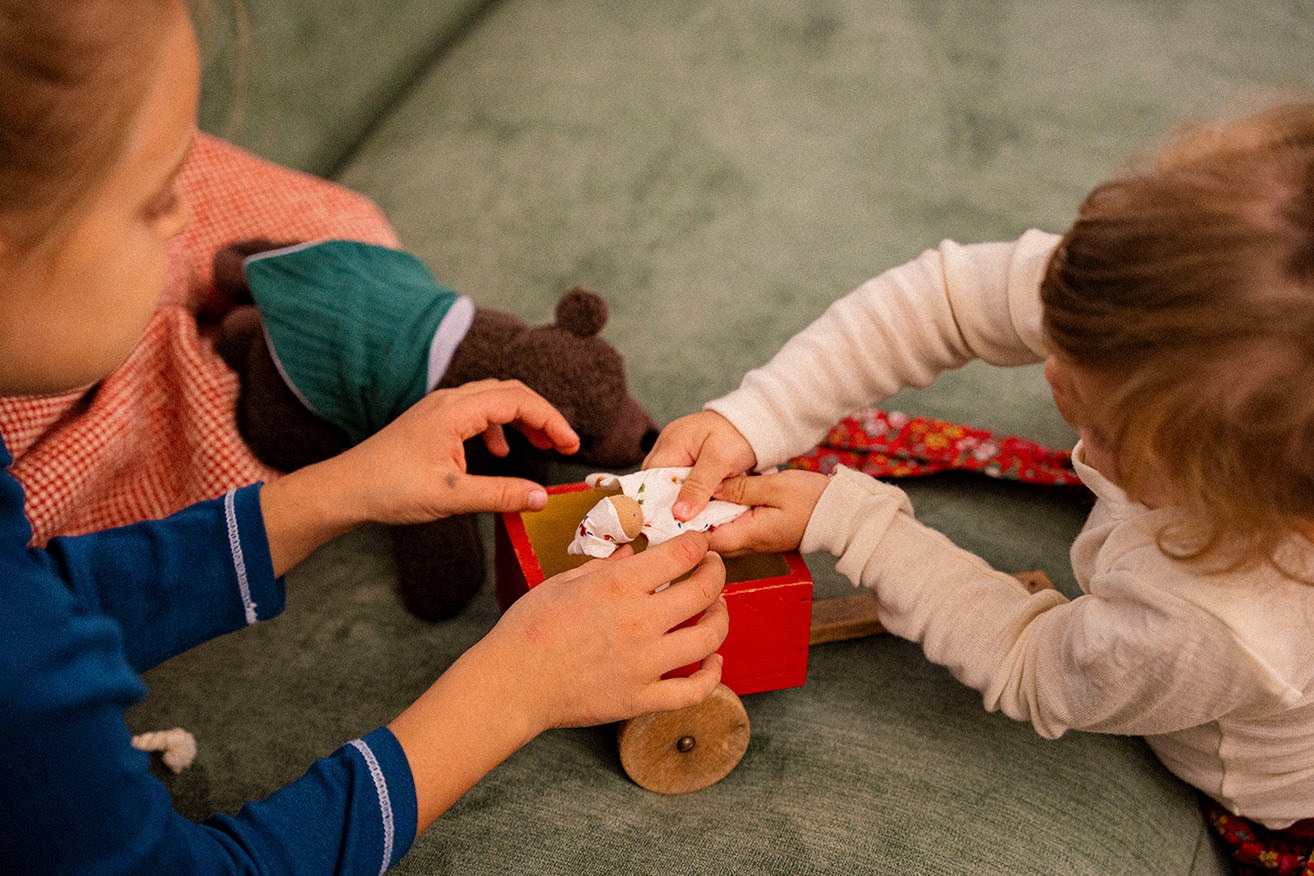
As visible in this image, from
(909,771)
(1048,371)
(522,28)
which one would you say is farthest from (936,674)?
(522,28)

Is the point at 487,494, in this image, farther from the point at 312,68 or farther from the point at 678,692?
the point at 312,68

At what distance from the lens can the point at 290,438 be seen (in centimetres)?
102

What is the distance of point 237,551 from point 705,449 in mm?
382

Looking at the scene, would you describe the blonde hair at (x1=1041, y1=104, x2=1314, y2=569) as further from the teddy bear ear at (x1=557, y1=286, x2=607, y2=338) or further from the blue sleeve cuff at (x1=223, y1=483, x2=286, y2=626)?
the blue sleeve cuff at (x1=223, y1=483, x2=286, y2=626)

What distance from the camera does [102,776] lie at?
0.55m

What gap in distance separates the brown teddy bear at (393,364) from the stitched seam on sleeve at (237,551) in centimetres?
15

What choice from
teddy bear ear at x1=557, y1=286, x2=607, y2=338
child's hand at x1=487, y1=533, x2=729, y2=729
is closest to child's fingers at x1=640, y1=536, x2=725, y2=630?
child's hand at x1=487, y1=533, x2=729, y2=729

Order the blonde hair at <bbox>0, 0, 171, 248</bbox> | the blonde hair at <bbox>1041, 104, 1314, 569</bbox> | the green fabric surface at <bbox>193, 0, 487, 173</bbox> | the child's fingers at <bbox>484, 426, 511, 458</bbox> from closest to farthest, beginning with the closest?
the blonde hair at <bbox>0, 0, 171, 248</bbox> < the blonde hair at <bbox>1041, 104, 1314, 569</bbox> < the child's fingers at <bbox>484, 426, 511, 458</bbox> < the green fabric surface at <bbox>193, 0, 487, 173</bbox>

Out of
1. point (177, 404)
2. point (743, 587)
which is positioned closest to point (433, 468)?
point (743, 587)

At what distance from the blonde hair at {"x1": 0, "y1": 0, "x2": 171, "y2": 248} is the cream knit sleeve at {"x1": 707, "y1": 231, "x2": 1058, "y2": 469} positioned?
→ 0.55 meters

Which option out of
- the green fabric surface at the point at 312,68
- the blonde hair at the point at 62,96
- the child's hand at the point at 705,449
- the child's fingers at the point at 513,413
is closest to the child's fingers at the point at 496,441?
the child's fingers at the point at 513,413

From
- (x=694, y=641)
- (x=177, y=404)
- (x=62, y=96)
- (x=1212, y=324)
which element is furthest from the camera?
(x=177, y=404)

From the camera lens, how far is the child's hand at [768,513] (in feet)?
2.79

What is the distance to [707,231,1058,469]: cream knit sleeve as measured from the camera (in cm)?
94
